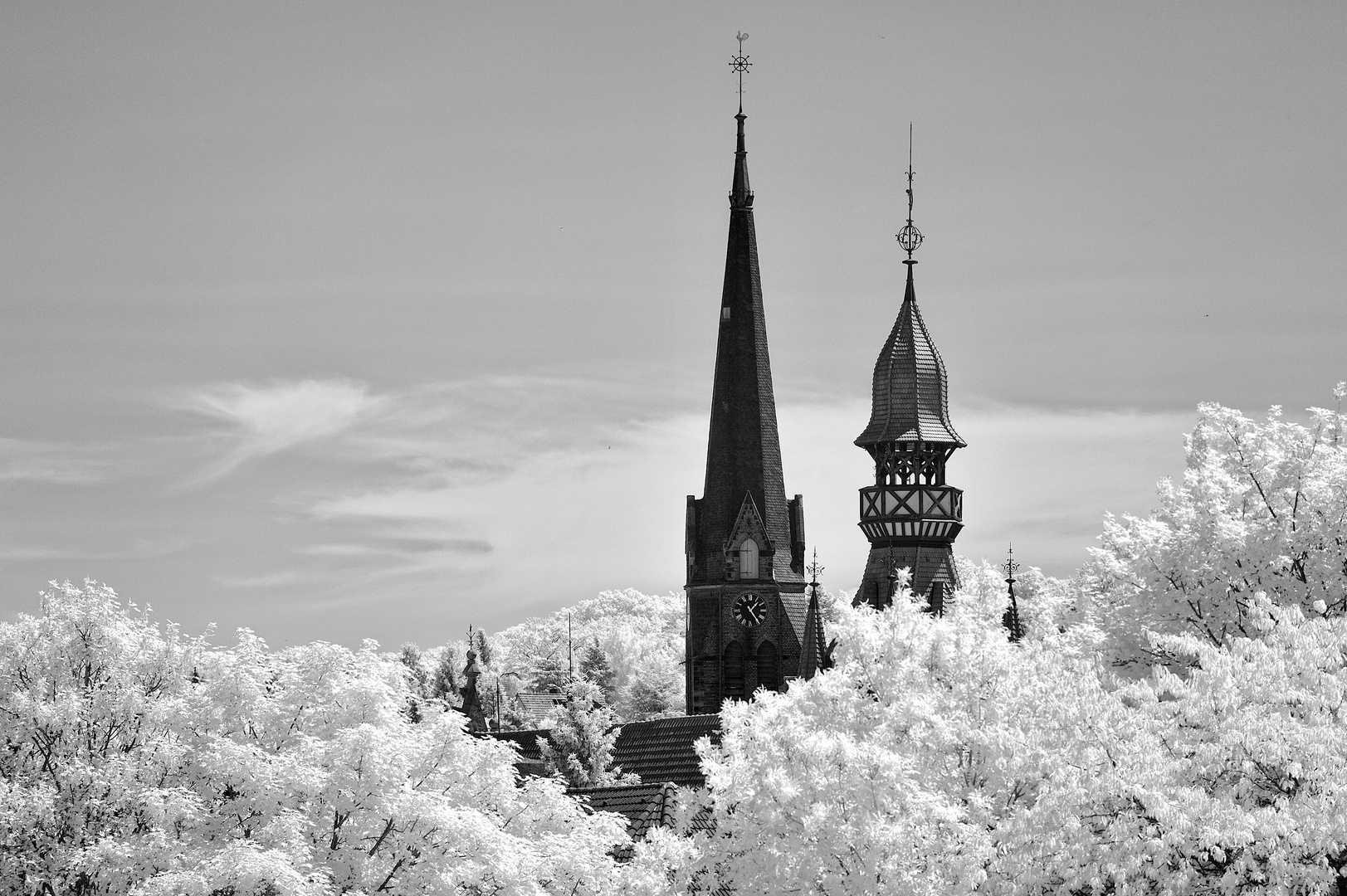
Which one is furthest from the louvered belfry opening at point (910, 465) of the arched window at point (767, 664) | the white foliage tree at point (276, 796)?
the white foliage tree at point (276, 796)

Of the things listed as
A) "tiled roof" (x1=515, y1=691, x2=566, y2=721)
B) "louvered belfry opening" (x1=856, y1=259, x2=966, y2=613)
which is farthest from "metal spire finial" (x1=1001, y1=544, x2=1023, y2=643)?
"tiled roof" (x1=515, y1=691, x2=566, y2=721)

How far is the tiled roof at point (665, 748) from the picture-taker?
2776 inches

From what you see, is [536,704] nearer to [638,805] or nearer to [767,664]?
[767,664]

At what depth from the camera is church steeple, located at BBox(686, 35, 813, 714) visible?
101 m

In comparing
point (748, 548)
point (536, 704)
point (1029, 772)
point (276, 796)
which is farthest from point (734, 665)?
point (1029, 772)

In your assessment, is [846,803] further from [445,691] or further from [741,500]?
[445,691]

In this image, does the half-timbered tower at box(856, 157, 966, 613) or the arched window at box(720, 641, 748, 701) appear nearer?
the half-timbered tower at box(856, 157, 966, 613)

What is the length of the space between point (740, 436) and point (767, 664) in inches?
443

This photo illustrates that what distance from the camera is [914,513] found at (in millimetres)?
93875

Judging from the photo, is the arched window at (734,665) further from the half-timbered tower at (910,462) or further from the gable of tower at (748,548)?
the half-timbered tower at (910,462)

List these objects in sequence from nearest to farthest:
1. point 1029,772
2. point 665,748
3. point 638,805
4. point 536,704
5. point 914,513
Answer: point 1029,772 < point 638,805 < point 665,748 < point 914,513 < point 536,704

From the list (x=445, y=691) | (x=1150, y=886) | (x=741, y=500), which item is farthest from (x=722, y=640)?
(x=1150, y=886)

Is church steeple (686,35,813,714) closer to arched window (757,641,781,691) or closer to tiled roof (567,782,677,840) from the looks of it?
arched window (757,641,781,691)

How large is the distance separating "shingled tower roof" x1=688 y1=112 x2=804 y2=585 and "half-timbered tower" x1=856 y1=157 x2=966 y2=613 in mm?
8204
